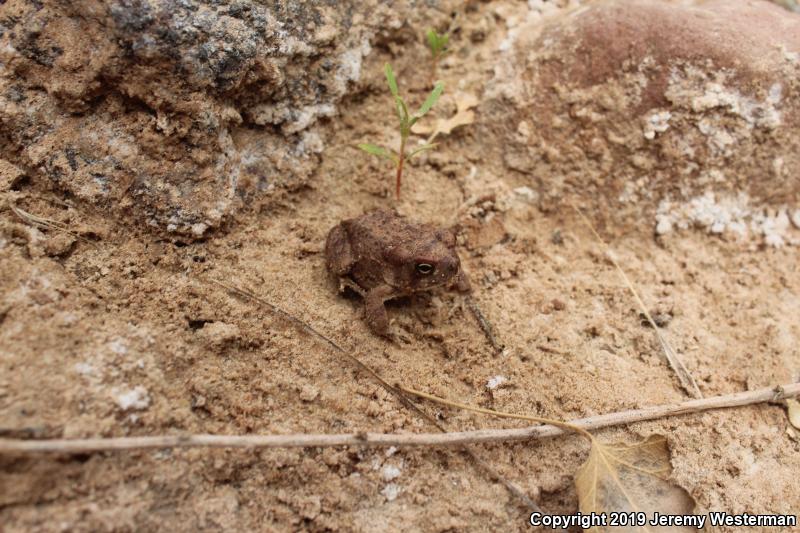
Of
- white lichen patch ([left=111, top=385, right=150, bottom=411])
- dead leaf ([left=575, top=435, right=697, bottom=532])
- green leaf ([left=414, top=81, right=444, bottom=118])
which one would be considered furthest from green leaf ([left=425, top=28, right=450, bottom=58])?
white lichen patch ([left=111, top=385, right=150, bottom=411])

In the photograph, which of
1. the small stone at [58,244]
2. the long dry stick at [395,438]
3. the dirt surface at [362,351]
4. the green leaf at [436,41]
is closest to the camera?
the long dry stick at [395,438]

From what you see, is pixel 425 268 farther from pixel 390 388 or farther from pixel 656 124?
pixel 656 124

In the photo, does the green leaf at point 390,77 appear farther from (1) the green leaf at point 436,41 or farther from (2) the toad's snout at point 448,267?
(2) the toad's snout at point 448,267

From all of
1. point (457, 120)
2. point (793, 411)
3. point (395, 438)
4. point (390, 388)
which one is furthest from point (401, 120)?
point (793, 411)

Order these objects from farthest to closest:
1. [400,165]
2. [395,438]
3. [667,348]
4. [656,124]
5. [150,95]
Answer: [656,124] → [400,165] → [667,348] → [150,95] → [395,438]

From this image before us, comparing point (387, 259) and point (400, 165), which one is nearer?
point (387, 259)

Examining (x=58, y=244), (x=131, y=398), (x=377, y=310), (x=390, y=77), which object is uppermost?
(x=390, y=77)

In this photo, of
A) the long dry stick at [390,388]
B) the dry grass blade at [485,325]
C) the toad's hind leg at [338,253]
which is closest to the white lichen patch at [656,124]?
the dry grass blade at [485,325]
